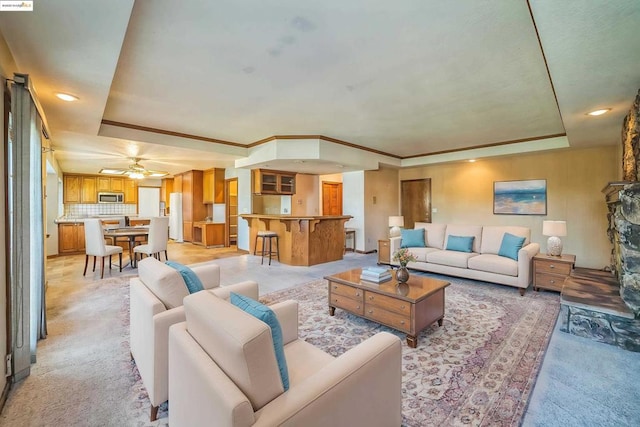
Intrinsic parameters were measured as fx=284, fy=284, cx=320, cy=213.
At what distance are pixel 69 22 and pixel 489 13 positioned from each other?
266cm

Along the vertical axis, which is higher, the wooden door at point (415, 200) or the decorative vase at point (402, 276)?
the wooden door at point (415, 200)

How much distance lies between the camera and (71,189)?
8.27m

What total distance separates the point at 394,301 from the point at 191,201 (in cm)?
764

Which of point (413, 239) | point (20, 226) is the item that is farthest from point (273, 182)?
point (20, 226)

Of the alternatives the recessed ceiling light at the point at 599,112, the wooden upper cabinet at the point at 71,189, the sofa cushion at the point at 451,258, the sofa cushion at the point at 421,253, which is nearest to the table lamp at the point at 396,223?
the sofa cushion at the point at 421,253

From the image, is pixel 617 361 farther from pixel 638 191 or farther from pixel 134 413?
pixel 134 413

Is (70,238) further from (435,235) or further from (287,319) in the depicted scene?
(435,235)

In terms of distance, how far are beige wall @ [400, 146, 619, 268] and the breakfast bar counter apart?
3121mm

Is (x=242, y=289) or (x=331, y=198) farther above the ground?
(x=331, y=198)

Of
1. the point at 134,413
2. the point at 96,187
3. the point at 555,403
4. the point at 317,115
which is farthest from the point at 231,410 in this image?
the point at 96,187

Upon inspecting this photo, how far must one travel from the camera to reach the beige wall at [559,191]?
5.26 m

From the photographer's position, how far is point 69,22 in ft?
5.51

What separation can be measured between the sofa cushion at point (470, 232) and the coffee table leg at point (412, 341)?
9.51 ft

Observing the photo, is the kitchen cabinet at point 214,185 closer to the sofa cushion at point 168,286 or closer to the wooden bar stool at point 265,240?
the wooden bar stool at point 265,240
